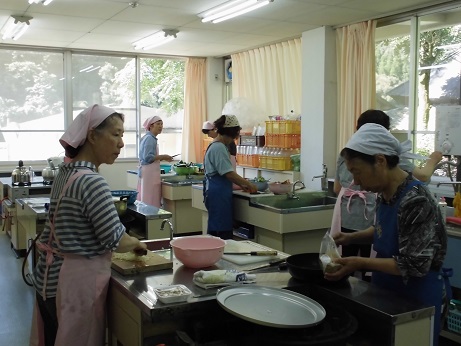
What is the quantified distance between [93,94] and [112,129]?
6035mm

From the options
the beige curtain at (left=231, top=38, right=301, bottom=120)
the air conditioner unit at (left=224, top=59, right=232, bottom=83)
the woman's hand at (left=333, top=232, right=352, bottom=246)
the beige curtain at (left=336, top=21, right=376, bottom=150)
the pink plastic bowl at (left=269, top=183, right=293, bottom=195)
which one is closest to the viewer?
the woman's hand at (left=333, top=232, right=352, bottom=246)

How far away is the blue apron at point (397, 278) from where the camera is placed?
174cm

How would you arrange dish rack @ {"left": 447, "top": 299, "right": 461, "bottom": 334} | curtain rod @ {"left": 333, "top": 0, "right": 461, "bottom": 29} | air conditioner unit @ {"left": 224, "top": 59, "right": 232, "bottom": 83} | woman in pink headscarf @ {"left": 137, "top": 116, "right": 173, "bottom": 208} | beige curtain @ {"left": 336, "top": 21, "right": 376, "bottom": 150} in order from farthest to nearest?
air conditioner unit @ {"left": 224, "top": 59, "right": 232, "bottom": 83} < woman in pink headscarf @ {"left": 137, "top": 116, "right": 173, "bottom": 208} < beige curtain @ {"left": 336, "top": 21, "right": 376, "bottom": 150} < curtain rod @ {"left": 333, "top": 0, "right": 461, "bottom": 29} < dish rack @ {"left": 447, "top": 299, "right": 461, "bottom": 334}

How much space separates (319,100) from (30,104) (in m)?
4.39

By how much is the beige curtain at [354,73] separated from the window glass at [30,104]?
4.33 metres

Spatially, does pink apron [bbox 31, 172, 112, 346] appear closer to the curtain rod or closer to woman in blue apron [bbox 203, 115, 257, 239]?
woman in blue apron [bbox 203, 115, 257, 239]

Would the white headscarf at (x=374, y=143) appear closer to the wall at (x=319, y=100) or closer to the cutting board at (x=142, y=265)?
the cutting board at (x=142, y=265)

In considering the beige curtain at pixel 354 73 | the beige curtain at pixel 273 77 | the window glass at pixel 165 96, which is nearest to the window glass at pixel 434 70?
the beige curtain at pixel 354 73

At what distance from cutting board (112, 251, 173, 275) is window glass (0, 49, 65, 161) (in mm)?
5856

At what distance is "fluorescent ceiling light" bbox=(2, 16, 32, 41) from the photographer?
16.7 ft

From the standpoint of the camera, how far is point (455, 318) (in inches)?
122

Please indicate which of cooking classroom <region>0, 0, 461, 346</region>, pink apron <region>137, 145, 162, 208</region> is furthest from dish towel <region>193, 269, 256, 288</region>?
pink apron <region>137, 145, 162, 208</region>

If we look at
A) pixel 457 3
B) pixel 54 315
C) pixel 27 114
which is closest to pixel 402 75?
pixel 457 3

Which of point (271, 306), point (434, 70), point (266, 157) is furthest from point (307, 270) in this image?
point (266, 157)
